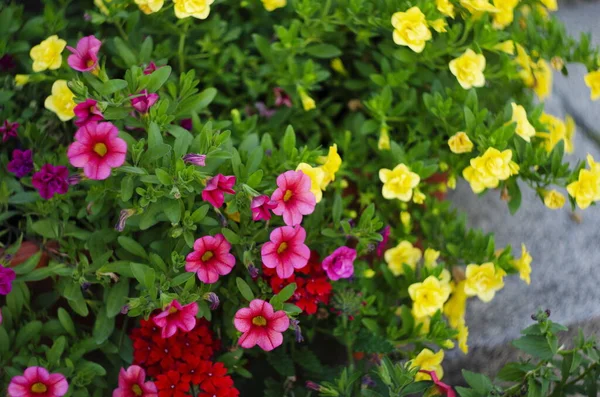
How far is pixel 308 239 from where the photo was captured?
168 cm

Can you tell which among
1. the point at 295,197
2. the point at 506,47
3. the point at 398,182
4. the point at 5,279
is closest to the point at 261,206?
the point at 295,197

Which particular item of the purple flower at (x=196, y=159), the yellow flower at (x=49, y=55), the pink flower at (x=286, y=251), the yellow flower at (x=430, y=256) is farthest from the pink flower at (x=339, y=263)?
the yellow flower at (x=49, y=55)

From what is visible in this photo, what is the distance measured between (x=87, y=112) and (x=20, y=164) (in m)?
0.32

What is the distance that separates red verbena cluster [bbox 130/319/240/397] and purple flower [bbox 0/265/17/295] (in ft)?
0.88

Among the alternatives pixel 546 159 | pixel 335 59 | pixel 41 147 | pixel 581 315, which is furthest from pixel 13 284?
pixel 581 315

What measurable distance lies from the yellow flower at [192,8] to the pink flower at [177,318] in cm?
60

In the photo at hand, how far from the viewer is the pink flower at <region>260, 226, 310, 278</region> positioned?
1431 millimetres

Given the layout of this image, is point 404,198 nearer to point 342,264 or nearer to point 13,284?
point 342,264

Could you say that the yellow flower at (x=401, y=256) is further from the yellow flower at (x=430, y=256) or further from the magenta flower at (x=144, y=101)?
the magenta flower at (x=144, y=101)

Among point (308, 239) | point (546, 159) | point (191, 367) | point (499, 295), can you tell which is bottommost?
point (499, 295)

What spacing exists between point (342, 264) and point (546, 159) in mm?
539

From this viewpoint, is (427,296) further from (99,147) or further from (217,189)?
(99,147)

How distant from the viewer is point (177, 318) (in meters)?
1.43

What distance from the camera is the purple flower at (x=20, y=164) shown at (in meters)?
1.66
